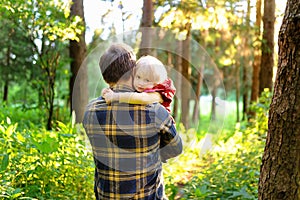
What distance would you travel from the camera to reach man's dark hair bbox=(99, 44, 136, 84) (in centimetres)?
229

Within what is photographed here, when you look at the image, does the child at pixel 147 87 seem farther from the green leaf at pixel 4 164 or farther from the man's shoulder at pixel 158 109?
the green leaf at pixel 4 164

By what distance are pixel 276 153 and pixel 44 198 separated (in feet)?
6.60

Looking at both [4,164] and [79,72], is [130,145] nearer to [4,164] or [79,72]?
[4,164]

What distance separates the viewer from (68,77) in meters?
8.54

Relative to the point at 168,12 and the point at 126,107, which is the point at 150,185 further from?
the point at 168,12

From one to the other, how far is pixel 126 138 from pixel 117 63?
43 cm

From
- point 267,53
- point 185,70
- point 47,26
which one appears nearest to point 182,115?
point 185,70

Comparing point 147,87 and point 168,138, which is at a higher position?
point 147,87

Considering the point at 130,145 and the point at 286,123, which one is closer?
the point at 130,145

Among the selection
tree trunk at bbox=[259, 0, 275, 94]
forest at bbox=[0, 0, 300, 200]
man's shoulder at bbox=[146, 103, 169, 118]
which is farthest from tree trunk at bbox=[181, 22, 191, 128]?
man's shoulder at bbox=[146, 103, 169, 118]

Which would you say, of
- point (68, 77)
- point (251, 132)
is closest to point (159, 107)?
point (251, 132)

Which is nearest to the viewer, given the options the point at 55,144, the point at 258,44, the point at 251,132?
the point at 55,144

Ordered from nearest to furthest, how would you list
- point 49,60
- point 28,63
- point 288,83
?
point 288,83 < point 49,60 < point 28,63

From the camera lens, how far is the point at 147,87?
2.35m
